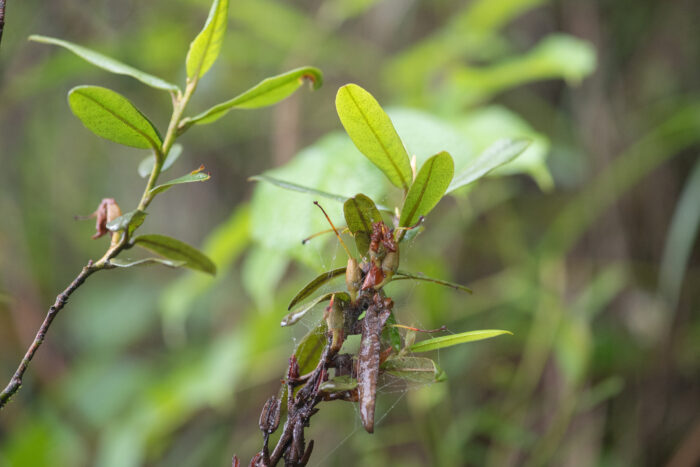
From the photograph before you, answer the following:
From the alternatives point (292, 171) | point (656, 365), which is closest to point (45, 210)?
point (292, 171)

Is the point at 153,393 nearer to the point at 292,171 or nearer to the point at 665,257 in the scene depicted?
the point at 292,171

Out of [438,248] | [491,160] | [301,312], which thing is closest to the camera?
[301,312]

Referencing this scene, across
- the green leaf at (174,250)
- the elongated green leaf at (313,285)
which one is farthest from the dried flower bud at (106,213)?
the elongated green leaf at (313,285)

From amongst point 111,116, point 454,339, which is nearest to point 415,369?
point 454,339

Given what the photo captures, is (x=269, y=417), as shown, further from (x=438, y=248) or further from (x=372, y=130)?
(x=438, y=248)

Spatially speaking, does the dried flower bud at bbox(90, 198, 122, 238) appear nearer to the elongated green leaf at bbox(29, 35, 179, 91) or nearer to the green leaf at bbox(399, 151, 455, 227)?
the elongated green leaf at bbox(29, 35, 179, 91)

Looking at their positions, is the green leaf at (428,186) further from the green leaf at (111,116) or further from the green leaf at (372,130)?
the green leaf at (111,116)
